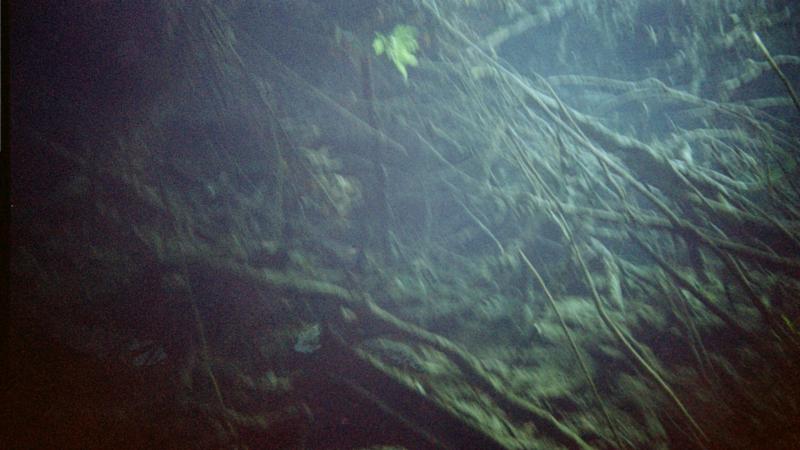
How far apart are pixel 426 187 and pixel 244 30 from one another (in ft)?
6.61

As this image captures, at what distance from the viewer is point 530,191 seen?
319 cm

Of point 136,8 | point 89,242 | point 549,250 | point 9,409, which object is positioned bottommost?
point 549,250

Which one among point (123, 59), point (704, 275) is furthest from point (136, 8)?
point (704, 275)

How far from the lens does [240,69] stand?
2783 millimetres

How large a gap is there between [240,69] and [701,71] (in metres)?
4.92

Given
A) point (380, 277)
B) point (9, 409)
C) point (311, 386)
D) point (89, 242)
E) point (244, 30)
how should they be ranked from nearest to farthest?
point (9, 409), point (311, 386), point (89, 242), point (380, 277), point (244, 30)

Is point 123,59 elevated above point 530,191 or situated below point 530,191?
above

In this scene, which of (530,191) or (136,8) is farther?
(530,191)

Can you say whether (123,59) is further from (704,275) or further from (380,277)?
(704,275)

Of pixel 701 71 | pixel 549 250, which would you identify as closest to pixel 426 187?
pixel 549 250

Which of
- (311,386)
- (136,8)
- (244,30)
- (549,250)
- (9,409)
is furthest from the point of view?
(549,250)

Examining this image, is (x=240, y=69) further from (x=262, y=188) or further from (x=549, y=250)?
(x=549, y=250)

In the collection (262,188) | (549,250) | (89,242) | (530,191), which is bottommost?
(549,250)

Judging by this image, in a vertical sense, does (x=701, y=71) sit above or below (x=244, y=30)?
below
